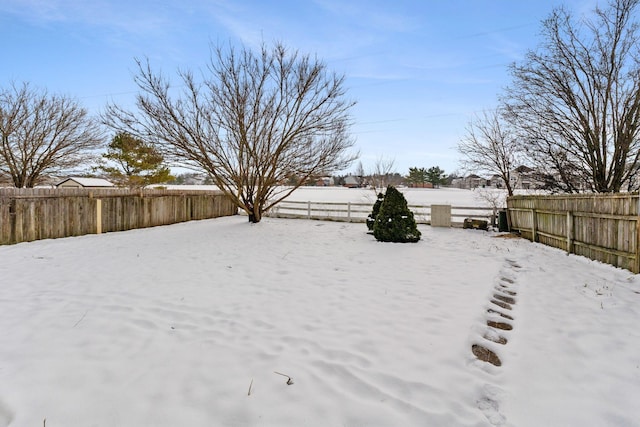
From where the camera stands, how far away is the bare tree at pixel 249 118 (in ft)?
34.7

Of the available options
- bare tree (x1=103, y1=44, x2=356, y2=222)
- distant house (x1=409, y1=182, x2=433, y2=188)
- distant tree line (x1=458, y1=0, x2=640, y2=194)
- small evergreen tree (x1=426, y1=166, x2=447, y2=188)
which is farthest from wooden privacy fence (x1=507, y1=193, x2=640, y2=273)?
small evergreen tree (x1=426, y1=166, x2=447, y2=188)

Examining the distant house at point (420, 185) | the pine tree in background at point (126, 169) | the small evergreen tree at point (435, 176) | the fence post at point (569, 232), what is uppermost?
the small evergreen tree at point (435, 176)

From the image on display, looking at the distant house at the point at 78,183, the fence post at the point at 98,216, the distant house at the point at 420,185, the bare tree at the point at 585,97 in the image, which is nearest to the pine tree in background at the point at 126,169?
the distant house at the point at 78,183

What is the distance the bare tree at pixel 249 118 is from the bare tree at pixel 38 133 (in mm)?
7705

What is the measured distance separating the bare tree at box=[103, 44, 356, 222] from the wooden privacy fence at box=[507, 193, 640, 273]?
666cm

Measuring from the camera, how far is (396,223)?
866 centimetres

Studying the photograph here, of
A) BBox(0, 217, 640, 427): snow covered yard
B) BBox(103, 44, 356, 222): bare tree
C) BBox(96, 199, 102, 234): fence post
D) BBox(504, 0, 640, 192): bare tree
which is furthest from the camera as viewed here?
BBox(103, 44, 356, 222): bare tree

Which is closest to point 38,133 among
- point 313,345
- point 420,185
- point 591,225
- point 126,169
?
point 126,169

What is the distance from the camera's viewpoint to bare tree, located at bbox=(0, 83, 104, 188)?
14289 mm

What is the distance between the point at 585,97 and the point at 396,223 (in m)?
6.33

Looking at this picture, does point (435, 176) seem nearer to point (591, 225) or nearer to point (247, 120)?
point (247, 120)

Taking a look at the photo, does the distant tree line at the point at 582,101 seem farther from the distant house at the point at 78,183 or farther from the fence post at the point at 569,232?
the distant house at the point at 78,183

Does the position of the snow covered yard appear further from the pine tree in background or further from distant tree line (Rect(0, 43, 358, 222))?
the pine tree in background

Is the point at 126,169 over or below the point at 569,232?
over
